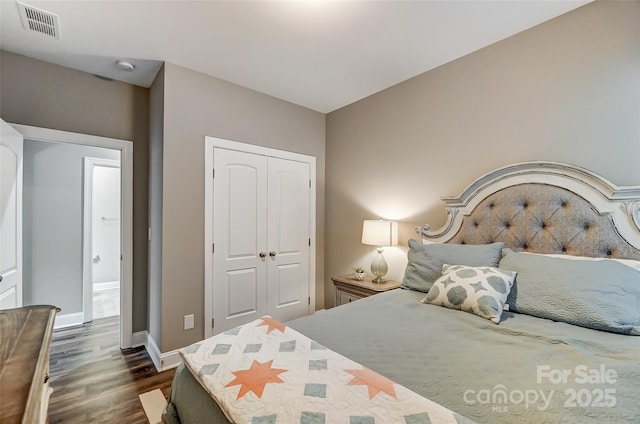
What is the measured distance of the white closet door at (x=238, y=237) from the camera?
266cm

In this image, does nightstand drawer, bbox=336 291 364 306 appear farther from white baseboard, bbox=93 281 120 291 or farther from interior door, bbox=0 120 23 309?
white baseboard, bbox=93 281 120 291

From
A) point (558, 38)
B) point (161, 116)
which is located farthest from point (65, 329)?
point (558, 38)

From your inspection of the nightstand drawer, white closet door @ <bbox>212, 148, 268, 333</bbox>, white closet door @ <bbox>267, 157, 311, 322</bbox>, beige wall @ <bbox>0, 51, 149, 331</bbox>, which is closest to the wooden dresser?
white closet door @ <bbox>212, 148, 268, 333</bbox>

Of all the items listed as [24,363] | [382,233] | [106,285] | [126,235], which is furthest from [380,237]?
[106,285]

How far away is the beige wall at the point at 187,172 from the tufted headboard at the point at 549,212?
218cm

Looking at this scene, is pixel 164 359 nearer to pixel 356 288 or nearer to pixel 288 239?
pixel 288 239

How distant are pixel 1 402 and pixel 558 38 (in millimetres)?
3104

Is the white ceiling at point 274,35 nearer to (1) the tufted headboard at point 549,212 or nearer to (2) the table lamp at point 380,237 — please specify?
(1) the tufted headboard at point 549,212

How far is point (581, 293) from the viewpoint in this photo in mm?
1336

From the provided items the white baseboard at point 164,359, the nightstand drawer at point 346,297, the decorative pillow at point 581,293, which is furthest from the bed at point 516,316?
the white baseboard at point 164,359

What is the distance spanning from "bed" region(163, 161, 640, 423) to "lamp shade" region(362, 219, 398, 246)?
1.53ft

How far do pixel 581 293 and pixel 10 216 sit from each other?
143 inches

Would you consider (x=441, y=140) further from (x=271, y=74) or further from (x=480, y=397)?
(x=480, y=397)

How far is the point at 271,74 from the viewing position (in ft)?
8.66
